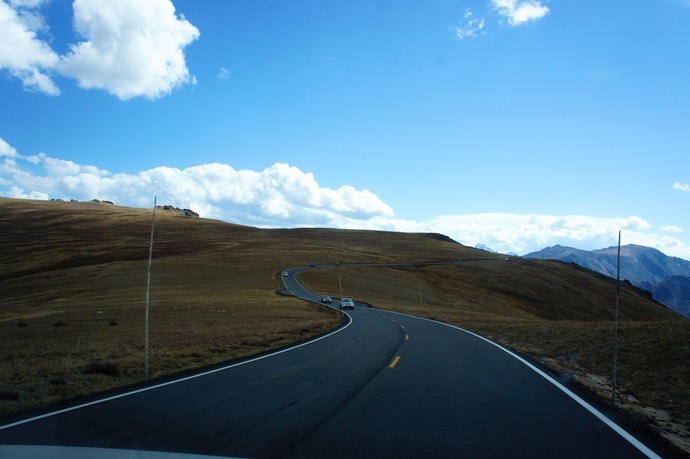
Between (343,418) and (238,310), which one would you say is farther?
(238,310)

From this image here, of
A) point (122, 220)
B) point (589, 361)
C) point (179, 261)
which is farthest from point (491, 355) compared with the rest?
point (122, 220)

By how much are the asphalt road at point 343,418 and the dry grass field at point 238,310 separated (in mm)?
1593

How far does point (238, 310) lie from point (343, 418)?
112ft

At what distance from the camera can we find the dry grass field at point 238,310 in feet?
40.9

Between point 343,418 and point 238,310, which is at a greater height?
point 343,418

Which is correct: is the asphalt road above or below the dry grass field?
above

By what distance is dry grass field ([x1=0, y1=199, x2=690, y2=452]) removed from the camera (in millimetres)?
12477

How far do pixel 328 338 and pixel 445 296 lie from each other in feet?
183

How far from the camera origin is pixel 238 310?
40.5 m

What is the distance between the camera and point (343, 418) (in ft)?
25.5

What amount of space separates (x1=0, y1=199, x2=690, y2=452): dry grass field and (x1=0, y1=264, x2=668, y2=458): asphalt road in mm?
1593

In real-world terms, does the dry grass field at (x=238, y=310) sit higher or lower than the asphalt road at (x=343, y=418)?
lower

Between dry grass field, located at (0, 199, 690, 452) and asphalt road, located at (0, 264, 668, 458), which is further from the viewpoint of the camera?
dry grass field, located at (0, 199, 690, 452)

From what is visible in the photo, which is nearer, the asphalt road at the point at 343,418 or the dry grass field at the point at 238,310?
the asphalt road at the point at 343,418
